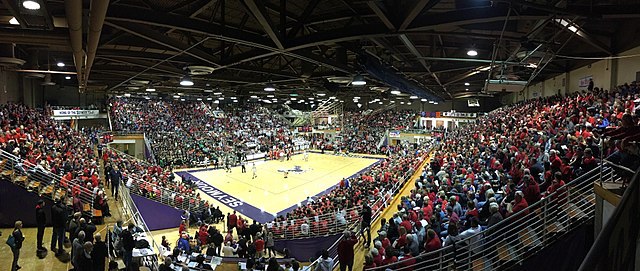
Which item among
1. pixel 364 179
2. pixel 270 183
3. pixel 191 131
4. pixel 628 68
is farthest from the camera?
pixel 191 131

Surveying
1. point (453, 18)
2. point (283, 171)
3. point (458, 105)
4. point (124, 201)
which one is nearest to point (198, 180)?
point (283, 171)

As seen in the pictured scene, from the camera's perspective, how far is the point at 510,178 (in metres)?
8.89

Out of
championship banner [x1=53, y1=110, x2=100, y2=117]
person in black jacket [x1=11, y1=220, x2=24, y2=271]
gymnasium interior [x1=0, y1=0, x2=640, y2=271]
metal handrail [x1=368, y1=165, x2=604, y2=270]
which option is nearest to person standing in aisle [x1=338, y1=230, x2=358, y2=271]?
gymnasium interior [x1=0, y1=0, x2=640, y2=271]

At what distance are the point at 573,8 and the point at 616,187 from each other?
4.03 metres

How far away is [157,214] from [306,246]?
792 cm

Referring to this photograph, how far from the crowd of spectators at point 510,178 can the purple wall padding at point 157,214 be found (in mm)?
11405

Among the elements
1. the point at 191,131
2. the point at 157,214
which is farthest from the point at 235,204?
the point at 191,131

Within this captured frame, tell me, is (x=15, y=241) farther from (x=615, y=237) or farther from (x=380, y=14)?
(x=615, y=237)

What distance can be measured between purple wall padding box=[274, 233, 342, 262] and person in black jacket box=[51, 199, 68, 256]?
7169 millimetres

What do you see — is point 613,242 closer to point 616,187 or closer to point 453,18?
point 616,187

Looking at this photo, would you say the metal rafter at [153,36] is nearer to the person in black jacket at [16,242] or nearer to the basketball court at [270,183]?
the person in black jacket at [16,242]

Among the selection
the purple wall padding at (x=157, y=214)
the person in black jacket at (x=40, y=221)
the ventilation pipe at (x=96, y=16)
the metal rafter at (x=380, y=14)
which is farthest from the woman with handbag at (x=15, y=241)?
the purple wall padding at (x=157, y=214)

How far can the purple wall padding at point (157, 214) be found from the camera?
51.6ft

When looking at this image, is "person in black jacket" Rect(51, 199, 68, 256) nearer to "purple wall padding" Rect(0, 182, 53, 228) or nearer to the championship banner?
"purple wall padding" Rect(0, 182, 53, 228)
